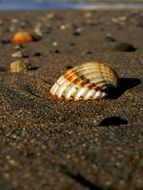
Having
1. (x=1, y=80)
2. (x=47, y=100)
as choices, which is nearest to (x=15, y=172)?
(x=47, y=100)

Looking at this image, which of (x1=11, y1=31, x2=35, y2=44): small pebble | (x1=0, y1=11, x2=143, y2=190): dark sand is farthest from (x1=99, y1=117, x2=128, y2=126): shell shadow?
(x1=11, y1=31, x2=35, y2=44): small pebble

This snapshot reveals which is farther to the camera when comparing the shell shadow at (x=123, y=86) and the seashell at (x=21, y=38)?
the seashell at (x=21, y=38)

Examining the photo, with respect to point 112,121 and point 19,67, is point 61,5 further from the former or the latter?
point 112,121

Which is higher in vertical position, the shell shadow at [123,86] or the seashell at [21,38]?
the shell shadow at [123,86]

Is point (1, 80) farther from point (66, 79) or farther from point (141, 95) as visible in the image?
point (141, 95)

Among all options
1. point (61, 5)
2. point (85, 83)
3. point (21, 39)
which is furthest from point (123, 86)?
point (61, 5)

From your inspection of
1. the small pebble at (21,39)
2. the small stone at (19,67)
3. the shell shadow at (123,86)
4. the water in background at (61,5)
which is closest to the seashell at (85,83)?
the shell shadow at (123,86)

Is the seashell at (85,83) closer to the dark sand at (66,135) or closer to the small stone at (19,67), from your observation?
the dark sand at (66,135)

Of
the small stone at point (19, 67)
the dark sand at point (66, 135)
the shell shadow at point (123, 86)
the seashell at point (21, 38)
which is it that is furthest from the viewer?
the seashell at point (21, 38)
